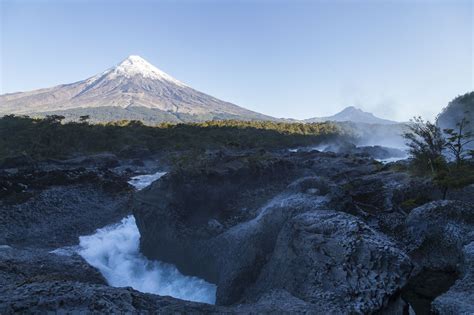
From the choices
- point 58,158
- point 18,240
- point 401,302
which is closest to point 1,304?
point 401,302

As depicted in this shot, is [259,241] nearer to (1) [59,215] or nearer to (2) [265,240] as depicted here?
(2) [265,240]

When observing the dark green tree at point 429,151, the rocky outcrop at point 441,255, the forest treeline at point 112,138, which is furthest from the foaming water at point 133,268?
the forest treeline at point 112,138

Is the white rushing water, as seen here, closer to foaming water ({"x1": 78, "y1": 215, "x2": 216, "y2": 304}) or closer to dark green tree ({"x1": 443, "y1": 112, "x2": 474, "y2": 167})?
foaming water ({"x1": 78, "y1": 215, "x2": 216, "y2": 304})

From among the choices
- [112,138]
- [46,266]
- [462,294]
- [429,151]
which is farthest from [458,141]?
[112,138]

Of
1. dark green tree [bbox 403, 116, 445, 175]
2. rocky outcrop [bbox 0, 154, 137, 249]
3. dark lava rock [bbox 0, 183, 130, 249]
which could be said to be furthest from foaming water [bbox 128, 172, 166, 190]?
dark green tree [bbox 403, 116, 445, 175]

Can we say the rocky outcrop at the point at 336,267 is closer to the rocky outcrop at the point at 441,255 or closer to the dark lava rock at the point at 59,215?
the rocky outcrop at the point at 441,255

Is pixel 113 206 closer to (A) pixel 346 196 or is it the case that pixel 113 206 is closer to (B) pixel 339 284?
(A) pixel 346 196
